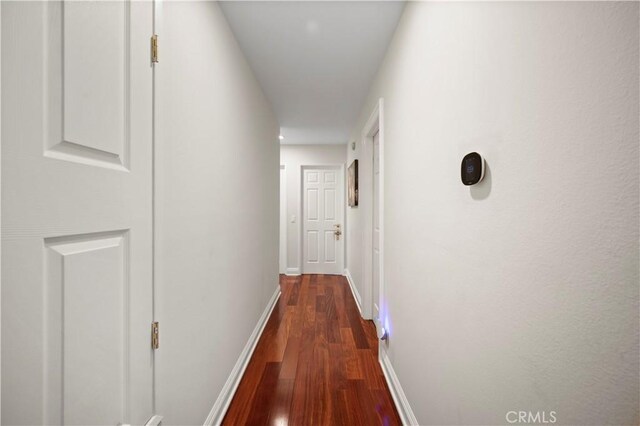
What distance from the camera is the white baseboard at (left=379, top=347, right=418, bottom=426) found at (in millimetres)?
1500

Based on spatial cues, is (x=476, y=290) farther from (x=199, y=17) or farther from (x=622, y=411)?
(x=199, y=17)

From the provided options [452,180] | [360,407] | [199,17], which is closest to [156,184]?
[199,17]

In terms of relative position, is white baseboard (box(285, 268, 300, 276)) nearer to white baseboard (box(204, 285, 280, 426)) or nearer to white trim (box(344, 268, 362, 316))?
white trim (box(344, 268, 362, 316))

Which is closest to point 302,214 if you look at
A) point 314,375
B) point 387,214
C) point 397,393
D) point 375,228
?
point 375,228

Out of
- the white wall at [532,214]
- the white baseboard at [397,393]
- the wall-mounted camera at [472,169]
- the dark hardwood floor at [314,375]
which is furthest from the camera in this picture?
the dark hardwood floor at [314,375]

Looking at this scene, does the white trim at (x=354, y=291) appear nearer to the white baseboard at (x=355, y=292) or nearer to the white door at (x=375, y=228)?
the white baseboard at (x=355, y=292)

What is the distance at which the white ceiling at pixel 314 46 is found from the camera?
165cm

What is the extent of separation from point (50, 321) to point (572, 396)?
112cm

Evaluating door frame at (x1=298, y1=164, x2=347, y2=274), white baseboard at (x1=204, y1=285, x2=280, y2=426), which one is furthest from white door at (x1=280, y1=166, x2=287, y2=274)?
white baseboard at (x1=204, y1=285, x2=280, y2=426)

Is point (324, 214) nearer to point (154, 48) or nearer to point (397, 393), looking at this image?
point (397, 393)

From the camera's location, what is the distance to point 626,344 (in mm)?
482

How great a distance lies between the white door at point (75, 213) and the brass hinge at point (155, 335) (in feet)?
0.11

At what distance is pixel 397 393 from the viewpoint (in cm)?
171

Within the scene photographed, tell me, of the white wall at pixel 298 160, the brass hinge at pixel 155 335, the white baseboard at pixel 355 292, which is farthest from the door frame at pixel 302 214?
the brass hinge at pixel 155 335
